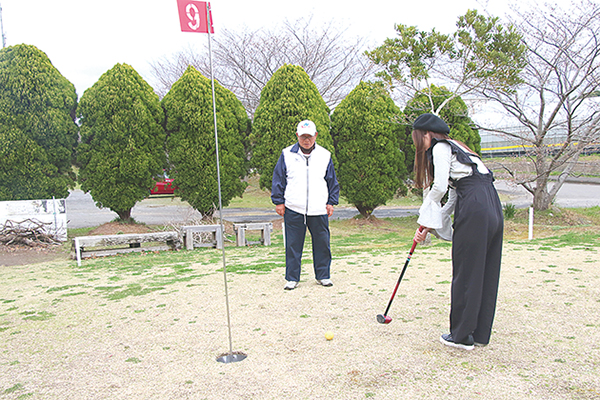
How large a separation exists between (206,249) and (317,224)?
438 centimetres

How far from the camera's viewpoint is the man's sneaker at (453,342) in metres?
3.14

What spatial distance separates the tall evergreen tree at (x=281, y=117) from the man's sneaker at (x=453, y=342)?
9.03 meters

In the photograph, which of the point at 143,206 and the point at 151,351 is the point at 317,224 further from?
the point at 143,206

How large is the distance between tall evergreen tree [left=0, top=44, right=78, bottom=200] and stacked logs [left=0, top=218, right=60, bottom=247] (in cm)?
78

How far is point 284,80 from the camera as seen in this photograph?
40.0 ft

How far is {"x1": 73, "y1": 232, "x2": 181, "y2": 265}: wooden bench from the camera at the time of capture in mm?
7730

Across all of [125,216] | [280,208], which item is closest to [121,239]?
[125,216]

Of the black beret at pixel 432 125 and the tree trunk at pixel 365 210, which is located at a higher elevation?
the black beret at pixel 432 125

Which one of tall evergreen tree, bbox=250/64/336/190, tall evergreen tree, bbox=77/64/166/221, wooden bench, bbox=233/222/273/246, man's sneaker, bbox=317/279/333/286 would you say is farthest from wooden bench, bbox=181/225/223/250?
man's sneaker, bbox=317/279/333/286

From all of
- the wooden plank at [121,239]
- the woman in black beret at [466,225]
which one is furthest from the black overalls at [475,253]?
the wooden plank at [121,239]

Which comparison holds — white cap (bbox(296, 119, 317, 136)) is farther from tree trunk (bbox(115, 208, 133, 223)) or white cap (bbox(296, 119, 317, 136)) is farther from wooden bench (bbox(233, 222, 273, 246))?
tree trunk (bbox(115, 208, 133, 223))

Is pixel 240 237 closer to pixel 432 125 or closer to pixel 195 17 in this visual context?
pixel 195 17

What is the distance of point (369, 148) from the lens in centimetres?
1253

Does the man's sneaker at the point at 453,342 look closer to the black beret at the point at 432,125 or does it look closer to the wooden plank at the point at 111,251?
the black beret at the point at 432,125
